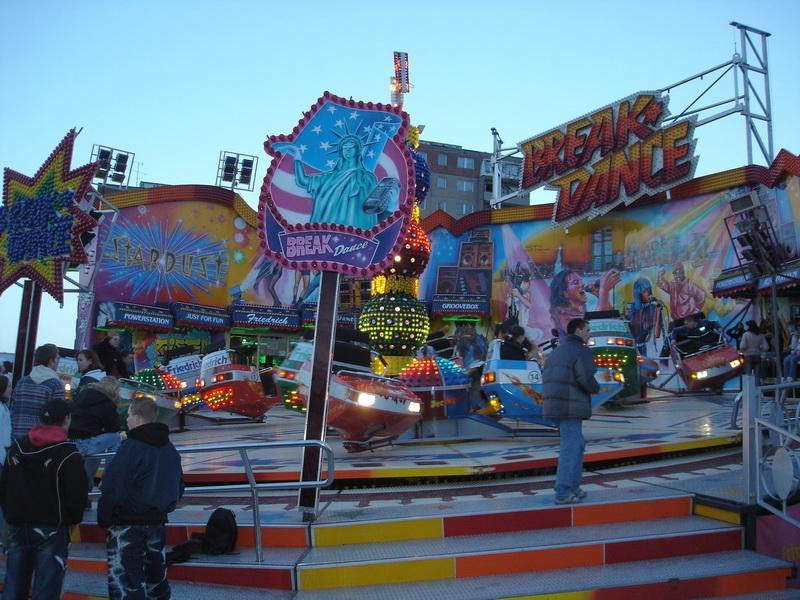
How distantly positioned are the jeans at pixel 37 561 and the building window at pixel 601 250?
79.3ft

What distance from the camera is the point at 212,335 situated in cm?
3184

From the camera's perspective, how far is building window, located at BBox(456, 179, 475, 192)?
7112 centimetres

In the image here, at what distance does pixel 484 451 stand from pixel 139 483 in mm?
5267

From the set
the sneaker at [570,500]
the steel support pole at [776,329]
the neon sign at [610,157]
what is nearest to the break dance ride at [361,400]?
the sneaker at [570,500]

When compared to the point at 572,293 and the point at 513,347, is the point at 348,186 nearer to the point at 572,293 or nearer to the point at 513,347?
the point at 513,347

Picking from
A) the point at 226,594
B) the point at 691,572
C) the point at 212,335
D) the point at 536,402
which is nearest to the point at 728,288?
the point at 536,402

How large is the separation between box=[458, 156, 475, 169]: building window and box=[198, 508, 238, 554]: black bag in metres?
68.1

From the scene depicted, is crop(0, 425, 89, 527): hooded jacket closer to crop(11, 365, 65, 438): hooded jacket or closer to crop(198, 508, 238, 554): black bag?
crop(198, 508, 238, 554): black bag

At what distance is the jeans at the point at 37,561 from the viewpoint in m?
4.47

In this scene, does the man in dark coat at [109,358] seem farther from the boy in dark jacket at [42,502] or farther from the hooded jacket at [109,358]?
the boy in dark jacket at [42,502]

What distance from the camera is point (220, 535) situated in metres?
5.44

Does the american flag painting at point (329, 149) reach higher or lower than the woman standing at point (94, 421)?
higher

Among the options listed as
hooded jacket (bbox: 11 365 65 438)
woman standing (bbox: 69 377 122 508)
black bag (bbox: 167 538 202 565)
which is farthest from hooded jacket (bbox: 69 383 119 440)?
black bag (bbox: 167 538 202 565)

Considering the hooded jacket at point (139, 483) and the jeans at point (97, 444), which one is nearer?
the hooded jacket at point (139, 483)
